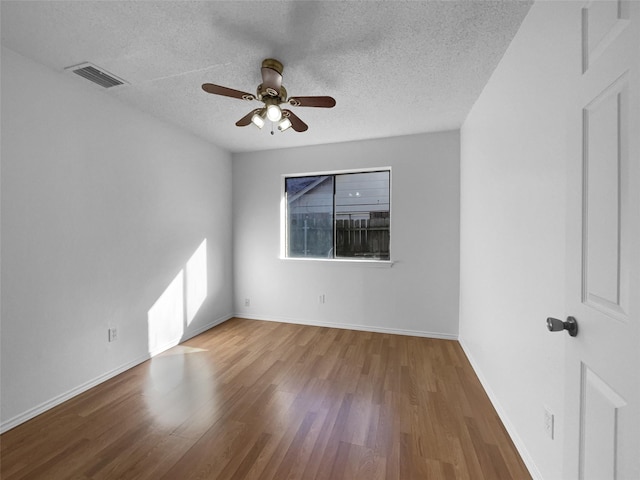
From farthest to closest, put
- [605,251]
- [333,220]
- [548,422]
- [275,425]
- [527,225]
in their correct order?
[333,220], [275,425], [527,225], [548,422], [605,251]

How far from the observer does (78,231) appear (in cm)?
226

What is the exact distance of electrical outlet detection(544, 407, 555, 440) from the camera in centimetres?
129

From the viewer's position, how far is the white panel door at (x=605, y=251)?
0.66m

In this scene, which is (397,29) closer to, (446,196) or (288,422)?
(446,196)

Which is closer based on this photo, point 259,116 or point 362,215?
point 259,116

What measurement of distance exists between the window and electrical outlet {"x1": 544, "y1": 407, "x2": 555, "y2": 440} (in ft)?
8.24

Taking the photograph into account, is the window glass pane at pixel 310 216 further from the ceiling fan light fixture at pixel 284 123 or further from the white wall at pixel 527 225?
the white wall at pixel 527 225

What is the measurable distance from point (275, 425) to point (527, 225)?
2057 mm

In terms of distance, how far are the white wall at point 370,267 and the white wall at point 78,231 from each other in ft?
3.46

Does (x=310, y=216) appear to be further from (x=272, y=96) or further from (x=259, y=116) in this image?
(x=272, y=96)

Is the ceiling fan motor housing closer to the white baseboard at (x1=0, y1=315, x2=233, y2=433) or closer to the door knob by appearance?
the door knob

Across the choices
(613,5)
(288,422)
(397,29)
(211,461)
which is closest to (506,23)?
(397,29)

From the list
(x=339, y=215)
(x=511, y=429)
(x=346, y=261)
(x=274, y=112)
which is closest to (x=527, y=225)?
(x=511, y=429)

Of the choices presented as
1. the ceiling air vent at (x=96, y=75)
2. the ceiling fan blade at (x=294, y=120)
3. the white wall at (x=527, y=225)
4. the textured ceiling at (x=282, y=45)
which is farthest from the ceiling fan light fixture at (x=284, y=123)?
the white wall at (x=527, y=225)
